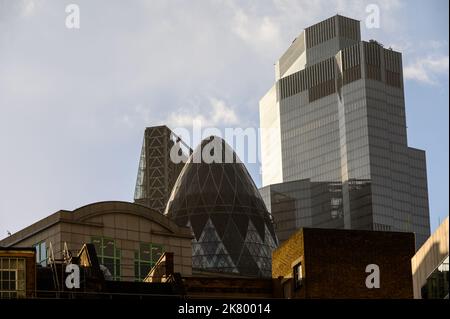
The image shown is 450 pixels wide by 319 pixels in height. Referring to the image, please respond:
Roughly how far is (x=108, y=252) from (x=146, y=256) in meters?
4.00

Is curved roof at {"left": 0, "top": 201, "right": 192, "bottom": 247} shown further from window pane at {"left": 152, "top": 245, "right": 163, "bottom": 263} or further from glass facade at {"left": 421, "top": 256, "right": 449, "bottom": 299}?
glass facade at {"left": 421, "top": 256, "right": 449, "bottom": 299}

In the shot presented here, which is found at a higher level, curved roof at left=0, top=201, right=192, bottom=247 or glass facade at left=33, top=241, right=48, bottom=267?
curved roof at left=0, top=201, right=192, bottom=247

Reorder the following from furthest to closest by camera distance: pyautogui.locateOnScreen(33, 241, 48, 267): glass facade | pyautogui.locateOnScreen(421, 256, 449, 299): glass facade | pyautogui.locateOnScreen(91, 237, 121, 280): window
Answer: pyautogui.locateOnScreen(91, 237, 121, 280): window < pyautogui.locateOnScreen(33, 241, 48, 267): glass facade < pyautogui.locateOnScreen(421, 256, 449, 299): glass facade

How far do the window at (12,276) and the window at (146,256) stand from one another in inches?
1680

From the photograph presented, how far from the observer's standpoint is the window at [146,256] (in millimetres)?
116750

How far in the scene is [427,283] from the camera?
71125 mm

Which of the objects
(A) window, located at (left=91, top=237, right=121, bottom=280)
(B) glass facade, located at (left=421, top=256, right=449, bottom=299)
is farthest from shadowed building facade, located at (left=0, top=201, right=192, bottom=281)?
(B) glass facade, located at (left=421, top=256, right=449, bottom=299)

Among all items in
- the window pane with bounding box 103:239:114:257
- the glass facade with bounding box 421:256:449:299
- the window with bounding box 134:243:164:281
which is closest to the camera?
the glass facade with bounding box 421:256:449:299

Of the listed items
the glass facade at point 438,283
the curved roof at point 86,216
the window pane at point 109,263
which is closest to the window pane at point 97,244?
the window pane at point 109,263

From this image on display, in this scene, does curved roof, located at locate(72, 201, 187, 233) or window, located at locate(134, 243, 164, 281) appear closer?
curved roof, located at locate(72, 201, 187, 233)

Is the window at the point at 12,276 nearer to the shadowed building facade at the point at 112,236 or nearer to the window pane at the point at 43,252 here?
the shadowed building facade at the point at 112,236

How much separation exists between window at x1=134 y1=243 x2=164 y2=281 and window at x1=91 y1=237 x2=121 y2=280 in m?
1.96

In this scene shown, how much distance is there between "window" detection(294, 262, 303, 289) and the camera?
8415 centimetres
